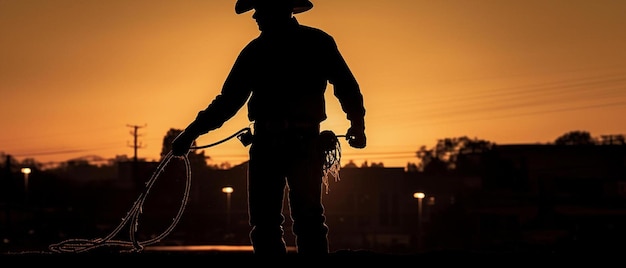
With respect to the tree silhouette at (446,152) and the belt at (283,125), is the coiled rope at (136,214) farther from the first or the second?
the tree silhouette at (446,152)

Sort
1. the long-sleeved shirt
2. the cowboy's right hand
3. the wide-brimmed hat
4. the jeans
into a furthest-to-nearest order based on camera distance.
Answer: the cowboy's right hand, the wide-brimmed hat, the jeans, the long-sleeved shirt

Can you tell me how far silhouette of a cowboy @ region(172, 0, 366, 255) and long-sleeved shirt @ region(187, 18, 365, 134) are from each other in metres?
0.01

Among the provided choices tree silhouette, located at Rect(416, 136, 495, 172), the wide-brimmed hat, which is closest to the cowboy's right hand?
the wide-brimmed hat

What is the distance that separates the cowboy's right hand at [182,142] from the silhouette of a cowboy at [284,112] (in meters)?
0.01

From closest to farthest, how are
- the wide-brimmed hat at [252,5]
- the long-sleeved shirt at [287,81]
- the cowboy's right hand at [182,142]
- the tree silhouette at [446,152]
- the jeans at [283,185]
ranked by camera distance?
the long-sleeved shirt at [287,81], the jeans at [283,185], the wide-brimmed hat at [252,5], the cowboy's right hand at [182,142], the tree silhouette at [446,152]

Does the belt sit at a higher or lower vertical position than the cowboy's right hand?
higher

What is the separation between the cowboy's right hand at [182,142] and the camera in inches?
540

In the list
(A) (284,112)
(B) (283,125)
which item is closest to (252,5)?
(A) (284,112)

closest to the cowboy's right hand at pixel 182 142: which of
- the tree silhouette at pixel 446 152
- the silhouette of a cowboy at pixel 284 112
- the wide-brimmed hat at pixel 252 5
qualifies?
the silhouette of a cowboy at pixel 284 112

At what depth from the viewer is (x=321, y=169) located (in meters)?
13.7

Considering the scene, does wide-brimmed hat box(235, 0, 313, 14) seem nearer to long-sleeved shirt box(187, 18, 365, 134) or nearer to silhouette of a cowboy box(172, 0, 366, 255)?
silhouette of a cowboy box(172, 0, 366, 255)

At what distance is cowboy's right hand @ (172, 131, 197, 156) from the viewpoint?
13719mm

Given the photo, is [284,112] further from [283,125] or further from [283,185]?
[283,185]

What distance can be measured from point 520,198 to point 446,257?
262 feet
